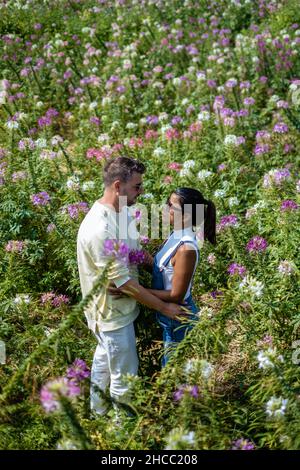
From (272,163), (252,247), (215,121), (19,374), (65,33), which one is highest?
(65,33)

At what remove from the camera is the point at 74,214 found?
4121mm

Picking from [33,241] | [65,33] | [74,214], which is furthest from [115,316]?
[65,33]

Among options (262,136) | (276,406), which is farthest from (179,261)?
(262,136)

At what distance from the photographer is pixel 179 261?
3.04 m

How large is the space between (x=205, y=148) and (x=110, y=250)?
11.8 feet

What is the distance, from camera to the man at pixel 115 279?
2898 mm

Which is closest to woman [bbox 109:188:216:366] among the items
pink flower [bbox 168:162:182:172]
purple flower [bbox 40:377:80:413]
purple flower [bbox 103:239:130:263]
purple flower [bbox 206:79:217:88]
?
purple flower [bbox 103:239:130:263]

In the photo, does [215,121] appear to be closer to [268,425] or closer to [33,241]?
[33,241]

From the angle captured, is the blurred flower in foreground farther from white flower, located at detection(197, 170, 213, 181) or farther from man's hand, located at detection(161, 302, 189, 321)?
white flower, located at detection(197, 170, 213, 181)

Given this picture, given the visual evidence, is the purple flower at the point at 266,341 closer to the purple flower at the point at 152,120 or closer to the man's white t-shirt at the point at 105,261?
Answer: the man's white t-shirt at the point at 105,261

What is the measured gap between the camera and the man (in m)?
2.90

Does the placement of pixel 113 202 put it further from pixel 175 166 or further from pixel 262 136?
pixel 262 136

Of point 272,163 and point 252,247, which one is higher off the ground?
point 272,163

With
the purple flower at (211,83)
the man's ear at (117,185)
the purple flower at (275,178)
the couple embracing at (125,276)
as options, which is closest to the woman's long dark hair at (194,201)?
the couple embracing at (125,276)
